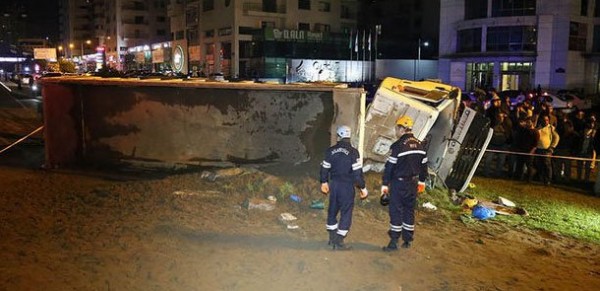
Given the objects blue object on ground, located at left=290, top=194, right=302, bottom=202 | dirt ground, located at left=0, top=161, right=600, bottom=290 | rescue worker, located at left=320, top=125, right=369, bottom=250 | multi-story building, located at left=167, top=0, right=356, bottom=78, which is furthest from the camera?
multi-story building, located at left=167, top=0, right=356, bottom=78

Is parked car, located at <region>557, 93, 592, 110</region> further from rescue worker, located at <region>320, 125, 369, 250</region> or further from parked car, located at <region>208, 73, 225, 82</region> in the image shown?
rescue worker, located at <region>320, 125, 369, 250</region>

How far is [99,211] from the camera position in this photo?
8305 mm

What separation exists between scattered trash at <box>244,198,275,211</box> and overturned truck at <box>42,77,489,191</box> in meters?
1.41

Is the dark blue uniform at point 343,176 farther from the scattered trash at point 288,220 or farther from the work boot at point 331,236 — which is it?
the scattered trash at point 288,220

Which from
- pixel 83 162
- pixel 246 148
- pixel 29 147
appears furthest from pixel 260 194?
pixel 29 147

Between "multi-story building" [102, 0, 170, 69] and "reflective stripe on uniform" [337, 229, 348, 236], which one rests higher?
"multi-story building" [102, 0, 170, 69]

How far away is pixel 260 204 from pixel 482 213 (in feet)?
12.1

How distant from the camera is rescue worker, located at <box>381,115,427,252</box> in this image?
283 inches

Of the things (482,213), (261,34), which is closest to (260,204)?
(482,213)

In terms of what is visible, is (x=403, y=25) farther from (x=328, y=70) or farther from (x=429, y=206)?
(x=429, y=206)

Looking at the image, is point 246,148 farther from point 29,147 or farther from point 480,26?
point 480,26

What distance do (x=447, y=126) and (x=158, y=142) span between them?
576cm

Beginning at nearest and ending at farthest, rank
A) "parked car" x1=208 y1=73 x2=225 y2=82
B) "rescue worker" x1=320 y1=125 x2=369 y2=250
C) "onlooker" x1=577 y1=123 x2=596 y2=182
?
"rescue worker" x1=320 y1=125 x2=369 y2=250 → "parked car" x1=208 y1=73 x2=225 y2=82 → "onlooker" x1=577 y1=123 x2=596 y2=182

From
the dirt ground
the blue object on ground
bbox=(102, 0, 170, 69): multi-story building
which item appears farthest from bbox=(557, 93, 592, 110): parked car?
bbox=(102, 0, 170, 69): multi-story building
